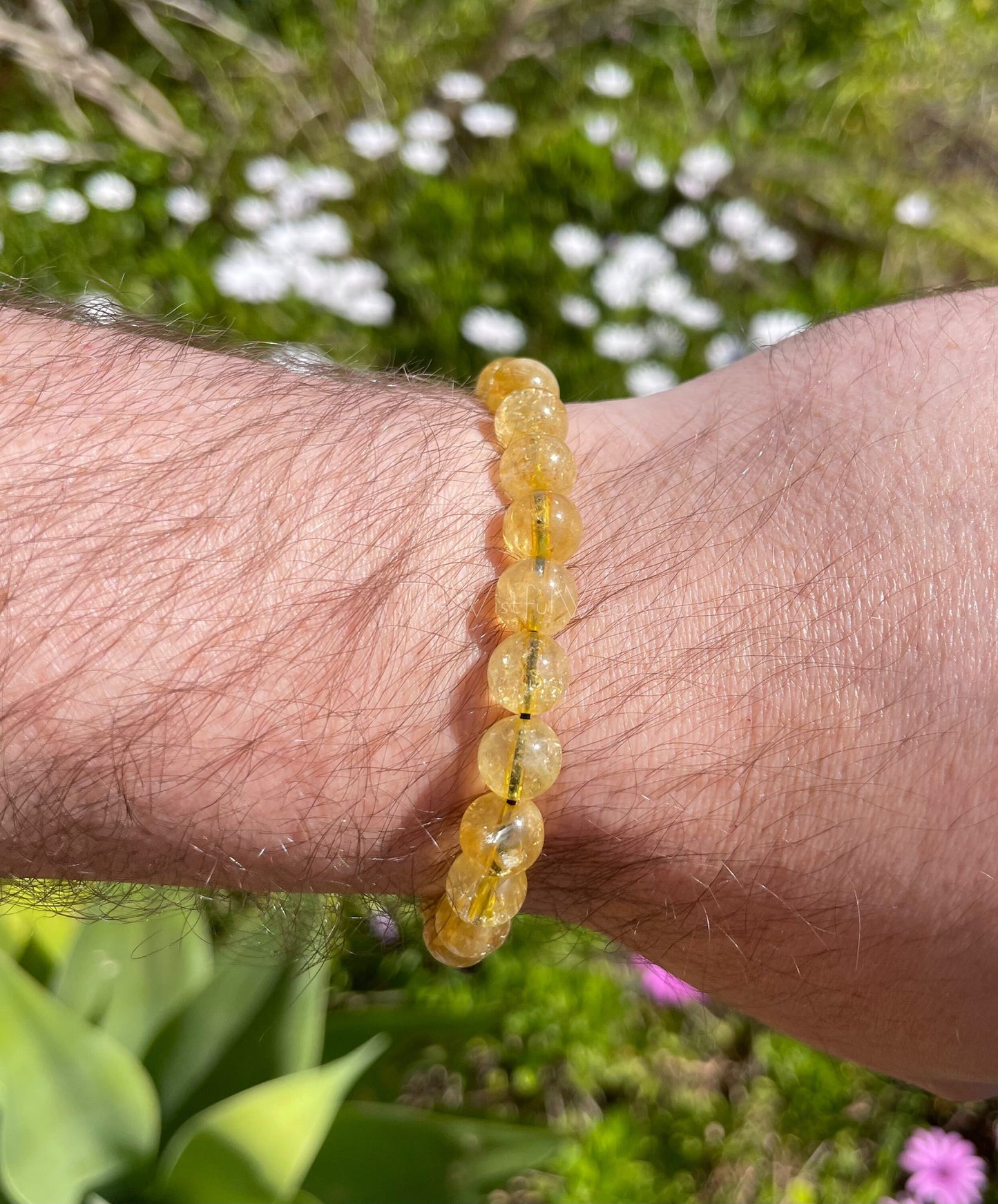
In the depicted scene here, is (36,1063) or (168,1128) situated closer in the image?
(36,1063)

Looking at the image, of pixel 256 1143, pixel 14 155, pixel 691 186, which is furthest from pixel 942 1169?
pixel 14 155

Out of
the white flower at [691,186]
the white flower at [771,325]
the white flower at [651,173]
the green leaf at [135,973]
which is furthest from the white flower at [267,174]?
the green leaf at [135,973]

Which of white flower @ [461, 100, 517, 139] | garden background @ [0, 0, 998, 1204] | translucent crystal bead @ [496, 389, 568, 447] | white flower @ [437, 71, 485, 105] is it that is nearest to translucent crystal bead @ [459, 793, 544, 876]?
garden background @ [0, 0, 998, 1204]

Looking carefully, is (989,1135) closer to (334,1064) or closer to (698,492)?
(334,1064)

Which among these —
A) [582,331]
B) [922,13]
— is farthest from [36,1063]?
[922,13]

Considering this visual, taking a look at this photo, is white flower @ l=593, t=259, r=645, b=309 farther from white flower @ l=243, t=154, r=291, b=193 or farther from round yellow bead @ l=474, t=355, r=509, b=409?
round yellow bead @ l=474, t=355, r=509, b=409

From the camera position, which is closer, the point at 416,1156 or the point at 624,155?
the point at 416,1156

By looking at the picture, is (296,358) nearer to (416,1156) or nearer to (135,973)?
(135,973)

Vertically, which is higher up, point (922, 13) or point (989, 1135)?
point (922, 13)
